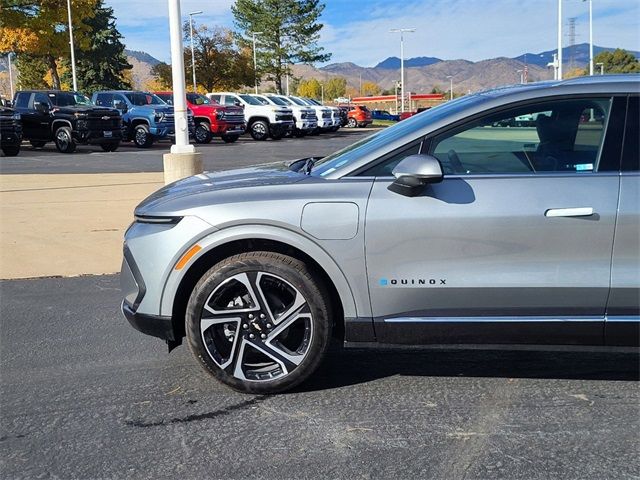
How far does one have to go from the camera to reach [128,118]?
2583 cm

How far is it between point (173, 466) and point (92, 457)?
0.41 m

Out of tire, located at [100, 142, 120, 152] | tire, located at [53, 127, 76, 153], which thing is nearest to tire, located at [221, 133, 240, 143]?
tire, located at [100, 142, 120, 152]

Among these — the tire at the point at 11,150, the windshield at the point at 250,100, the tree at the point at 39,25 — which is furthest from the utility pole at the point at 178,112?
the tree at the point at 39,25

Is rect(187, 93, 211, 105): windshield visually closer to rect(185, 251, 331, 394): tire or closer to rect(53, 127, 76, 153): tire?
rect(53, 127, 76, 153): tire

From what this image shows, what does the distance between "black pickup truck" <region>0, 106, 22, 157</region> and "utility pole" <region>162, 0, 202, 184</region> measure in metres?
13.5

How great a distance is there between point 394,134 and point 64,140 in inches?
832

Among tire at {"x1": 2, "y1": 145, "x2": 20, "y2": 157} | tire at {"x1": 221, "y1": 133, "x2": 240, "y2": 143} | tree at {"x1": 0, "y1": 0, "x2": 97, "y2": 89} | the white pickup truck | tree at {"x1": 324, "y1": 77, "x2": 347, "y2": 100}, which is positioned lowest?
tire at {"x1": 2, "y1": 145, "x2": 20, "y2": 157}

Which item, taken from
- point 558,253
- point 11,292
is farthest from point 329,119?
point 558,253

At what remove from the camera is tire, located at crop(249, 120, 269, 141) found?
31.9 m

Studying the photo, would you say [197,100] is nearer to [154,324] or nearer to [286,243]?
[154,324]

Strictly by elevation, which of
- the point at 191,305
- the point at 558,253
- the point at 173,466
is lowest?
the point at 173,466

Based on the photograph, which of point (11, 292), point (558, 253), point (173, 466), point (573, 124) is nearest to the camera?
point (173, 466)

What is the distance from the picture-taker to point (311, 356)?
12.6 ft

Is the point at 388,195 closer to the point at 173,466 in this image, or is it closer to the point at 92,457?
the point at 173,466
